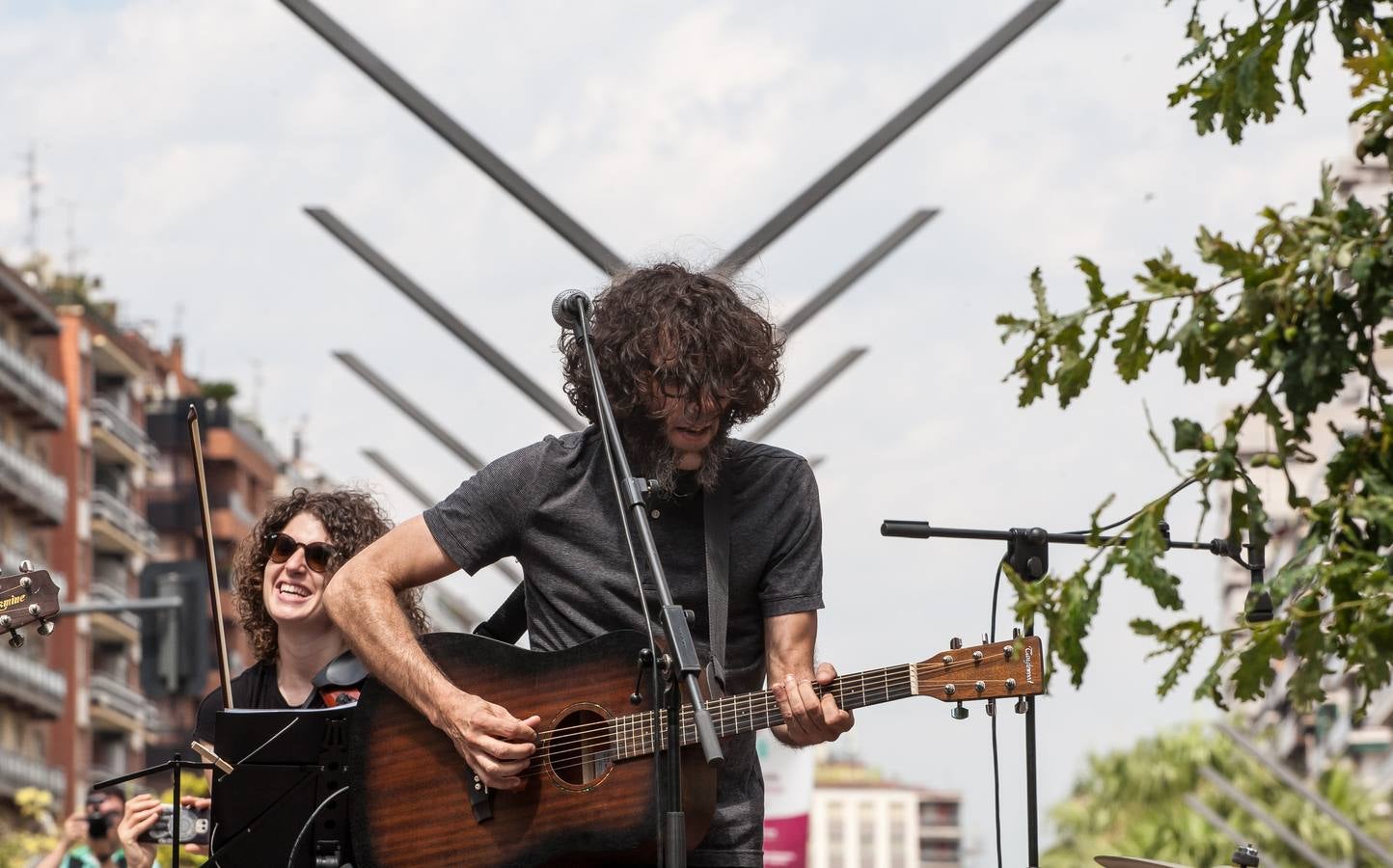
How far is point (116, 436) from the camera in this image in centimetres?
7800

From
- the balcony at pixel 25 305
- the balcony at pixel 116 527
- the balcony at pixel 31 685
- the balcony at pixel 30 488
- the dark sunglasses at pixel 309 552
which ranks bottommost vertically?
the dark sunglasses at pixel 309 552

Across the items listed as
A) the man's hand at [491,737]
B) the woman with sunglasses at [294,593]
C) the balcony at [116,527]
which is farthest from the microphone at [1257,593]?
the balcony at [116,527]

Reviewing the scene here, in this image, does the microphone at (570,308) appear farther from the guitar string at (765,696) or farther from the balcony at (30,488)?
the balcony at (30,488)

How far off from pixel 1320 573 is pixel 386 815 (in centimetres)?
256

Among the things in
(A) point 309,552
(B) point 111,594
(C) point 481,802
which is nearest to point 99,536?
(B) point 111,594

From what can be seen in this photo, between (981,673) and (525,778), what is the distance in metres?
1.07

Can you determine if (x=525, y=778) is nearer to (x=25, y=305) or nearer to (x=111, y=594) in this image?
(x=25, y=305)

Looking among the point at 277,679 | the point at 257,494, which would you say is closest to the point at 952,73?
the point at 277,679

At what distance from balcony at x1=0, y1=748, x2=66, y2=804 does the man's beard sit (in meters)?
57.2

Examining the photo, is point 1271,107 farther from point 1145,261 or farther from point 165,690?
point 165,690

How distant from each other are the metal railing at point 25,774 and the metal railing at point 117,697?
624cm

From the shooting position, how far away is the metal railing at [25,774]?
61.5 metres

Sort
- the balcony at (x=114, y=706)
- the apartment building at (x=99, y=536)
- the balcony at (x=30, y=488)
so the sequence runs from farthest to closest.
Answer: the balcony at (x=114, y=706)
the apartment building at (x=99, y=536)
the balcony at (x=30, y=488)

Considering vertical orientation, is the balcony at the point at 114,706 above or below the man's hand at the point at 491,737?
above
